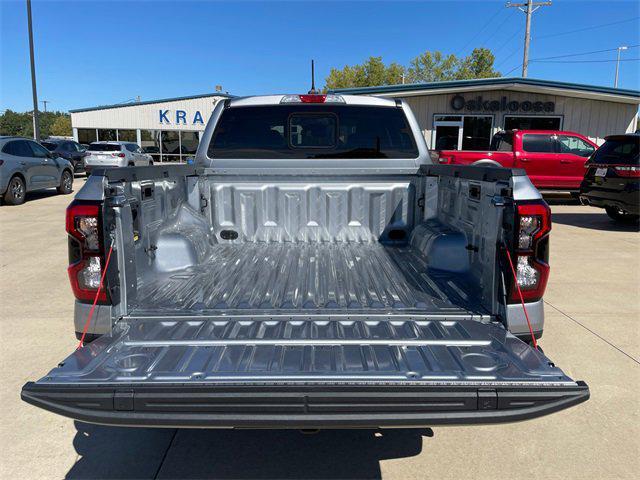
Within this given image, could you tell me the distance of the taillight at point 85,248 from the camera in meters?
2.33

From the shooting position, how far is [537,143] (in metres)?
13.3

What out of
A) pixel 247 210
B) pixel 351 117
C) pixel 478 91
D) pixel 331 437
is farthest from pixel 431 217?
pixel 478 91

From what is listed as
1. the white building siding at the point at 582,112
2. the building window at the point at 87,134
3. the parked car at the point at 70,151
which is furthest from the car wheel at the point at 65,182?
the building window at the point at 87,134

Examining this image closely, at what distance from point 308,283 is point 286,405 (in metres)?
1.33

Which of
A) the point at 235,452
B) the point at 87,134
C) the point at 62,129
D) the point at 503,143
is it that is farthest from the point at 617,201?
the point at 62,129

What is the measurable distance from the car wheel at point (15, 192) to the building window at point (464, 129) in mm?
14714

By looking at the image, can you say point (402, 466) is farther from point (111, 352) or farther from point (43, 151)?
point (43, 151)

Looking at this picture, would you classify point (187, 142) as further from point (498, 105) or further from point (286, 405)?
point (286, 405)

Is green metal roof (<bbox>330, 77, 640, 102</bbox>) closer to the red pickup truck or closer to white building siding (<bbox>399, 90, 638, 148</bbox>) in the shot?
white building siding (<bbox>399, 90, 638, 148</bbox>)

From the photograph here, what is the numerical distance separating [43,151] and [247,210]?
12885mm

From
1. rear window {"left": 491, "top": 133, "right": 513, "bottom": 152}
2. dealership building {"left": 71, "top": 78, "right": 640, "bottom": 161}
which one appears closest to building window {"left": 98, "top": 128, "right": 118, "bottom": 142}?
dealership building {"left": 71, "top": 78, "right": 640, "bottom": 161}

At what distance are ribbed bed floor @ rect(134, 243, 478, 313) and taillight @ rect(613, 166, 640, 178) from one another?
803cm

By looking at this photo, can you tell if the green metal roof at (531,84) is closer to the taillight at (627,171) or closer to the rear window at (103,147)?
the taillight at (627,171)

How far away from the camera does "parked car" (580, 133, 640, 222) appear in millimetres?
9531
